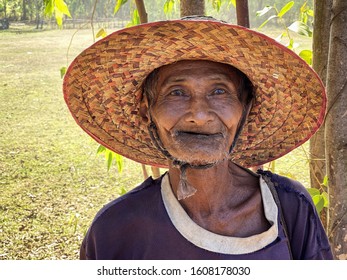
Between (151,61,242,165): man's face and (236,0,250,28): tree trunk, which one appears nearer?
(151,61,242,165): man's face

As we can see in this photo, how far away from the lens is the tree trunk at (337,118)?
4.72 feet

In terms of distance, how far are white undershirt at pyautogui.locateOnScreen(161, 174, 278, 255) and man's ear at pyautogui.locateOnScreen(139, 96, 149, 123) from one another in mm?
267

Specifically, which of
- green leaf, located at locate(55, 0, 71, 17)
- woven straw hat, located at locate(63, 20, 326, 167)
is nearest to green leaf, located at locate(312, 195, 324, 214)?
woven straw hat, located at locate(63, 20, 326, 167)

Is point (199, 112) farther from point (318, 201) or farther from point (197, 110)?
point (318, 201)

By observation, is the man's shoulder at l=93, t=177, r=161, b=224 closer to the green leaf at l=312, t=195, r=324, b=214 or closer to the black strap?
the black strap

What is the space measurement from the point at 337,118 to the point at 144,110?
0.58 metres

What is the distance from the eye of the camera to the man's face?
1187mm

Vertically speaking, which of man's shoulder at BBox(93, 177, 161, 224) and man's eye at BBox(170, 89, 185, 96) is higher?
man's eye at BBox(170, 89, 185, 96)

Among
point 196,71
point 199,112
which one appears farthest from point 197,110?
point 196,71

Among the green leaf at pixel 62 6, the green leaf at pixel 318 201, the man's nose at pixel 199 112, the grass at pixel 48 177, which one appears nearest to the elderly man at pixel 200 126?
the man's nose at pixel 199 112

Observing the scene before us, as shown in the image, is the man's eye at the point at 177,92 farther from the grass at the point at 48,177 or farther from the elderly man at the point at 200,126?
the grass at the point at 48,177

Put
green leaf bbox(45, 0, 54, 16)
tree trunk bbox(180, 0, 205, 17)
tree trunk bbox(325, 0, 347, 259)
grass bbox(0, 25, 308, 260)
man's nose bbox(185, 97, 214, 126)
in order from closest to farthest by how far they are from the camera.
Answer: man's nose bbox(185, 97, 214, 126) < tree trunk bbox(325, 0, 347, 259) < tree trunk bbox(180, 0, 205, 17) < green leaf bbox(45, 0, 54, 16) < grass bbox(0, 25, 308, 260)
